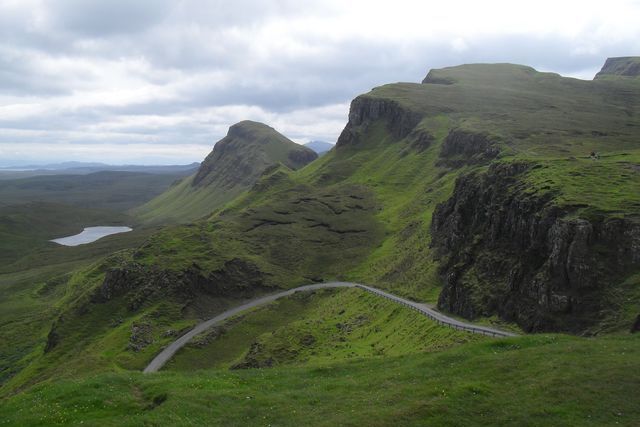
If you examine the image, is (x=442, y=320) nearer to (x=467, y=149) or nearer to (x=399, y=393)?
(x=399, y=393)

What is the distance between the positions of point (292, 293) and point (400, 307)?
42336 millimetres

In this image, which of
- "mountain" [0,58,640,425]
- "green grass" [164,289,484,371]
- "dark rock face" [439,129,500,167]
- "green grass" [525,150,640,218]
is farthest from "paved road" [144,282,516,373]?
"dark rock face" [439,129,500,167]

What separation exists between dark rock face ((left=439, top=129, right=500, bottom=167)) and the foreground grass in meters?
128

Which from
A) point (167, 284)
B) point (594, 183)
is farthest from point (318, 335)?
point (594, 183)

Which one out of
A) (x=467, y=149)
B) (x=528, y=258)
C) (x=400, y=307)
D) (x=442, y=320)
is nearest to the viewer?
(x=528, y=258)

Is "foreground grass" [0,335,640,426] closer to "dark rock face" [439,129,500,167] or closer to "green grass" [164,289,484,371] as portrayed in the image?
"green grass" [164,289,484,371]

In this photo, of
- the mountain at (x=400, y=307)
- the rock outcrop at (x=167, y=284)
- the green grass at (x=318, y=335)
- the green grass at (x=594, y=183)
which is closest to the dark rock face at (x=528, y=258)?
the mountain at (x=400, y=307)

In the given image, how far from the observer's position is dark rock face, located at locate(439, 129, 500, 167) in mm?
165125

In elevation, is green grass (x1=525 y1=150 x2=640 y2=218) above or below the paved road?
above

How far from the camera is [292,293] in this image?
131 m

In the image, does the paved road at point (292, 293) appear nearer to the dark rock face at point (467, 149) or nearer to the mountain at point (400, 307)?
the mountain at point (400, 307)

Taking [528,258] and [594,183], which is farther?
[594,183]

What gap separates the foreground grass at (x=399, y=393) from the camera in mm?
31203

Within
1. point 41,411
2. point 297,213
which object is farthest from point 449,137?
point 41,411
